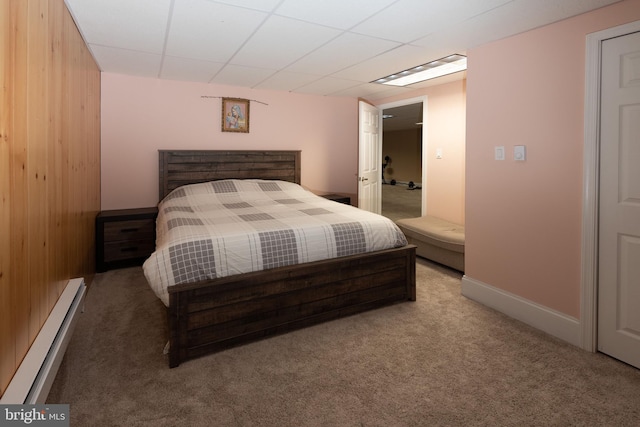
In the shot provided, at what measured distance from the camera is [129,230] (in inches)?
151

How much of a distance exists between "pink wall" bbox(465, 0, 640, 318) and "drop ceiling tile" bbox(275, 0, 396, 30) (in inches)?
45.0

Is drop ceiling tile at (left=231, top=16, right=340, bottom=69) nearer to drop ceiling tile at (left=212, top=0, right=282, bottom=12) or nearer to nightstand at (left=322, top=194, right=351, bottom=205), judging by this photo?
drop ceiling tile at (left=212, top=0, right=282, bottom=12)

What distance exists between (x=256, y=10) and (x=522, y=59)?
189cm

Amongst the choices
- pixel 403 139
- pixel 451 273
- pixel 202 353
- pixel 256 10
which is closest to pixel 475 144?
pixel 451 273

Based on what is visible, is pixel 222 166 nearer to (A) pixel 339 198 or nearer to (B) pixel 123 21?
(A) pixel 339 198

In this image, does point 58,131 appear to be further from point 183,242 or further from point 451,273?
point 451,273

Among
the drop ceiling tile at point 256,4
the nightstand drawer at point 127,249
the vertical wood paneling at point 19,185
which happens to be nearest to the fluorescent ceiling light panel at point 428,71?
the drop ceiling tile at point 256,4

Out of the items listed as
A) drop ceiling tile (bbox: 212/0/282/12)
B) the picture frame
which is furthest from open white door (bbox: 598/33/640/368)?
the picture frame

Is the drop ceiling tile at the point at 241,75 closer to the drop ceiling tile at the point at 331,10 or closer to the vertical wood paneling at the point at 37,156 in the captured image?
the drop ceiling tile at the point at 331,10

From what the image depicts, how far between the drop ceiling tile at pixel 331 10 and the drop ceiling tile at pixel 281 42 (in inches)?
4.4

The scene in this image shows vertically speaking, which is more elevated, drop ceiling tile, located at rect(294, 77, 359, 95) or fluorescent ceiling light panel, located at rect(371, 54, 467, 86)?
drop ceiling tile, located at rect(294, 77, 359, 95)

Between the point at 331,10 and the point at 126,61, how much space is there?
2.27 metres

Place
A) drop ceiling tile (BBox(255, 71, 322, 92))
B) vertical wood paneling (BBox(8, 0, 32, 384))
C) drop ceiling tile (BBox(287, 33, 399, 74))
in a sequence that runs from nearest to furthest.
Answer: vertical wood paneling (BBox(8, 0, 32, 384)), drop ceiling tile (BBox(287, 33, 399, 74)), drop ceiling tile (BBox(255, 71, 322, 92))

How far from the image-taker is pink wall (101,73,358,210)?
160 inches
